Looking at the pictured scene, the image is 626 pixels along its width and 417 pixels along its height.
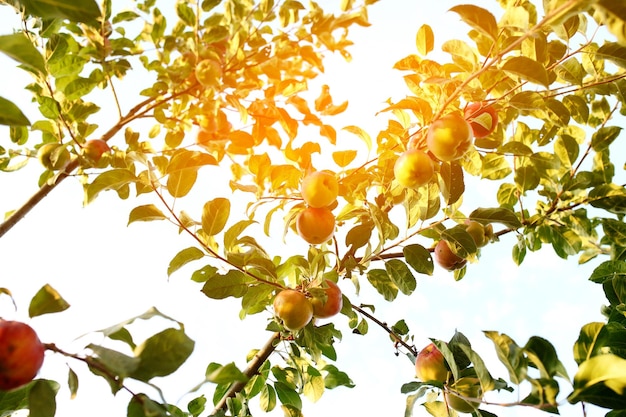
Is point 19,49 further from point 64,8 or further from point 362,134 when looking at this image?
point 362,134

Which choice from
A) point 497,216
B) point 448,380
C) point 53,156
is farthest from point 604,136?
point 53,156

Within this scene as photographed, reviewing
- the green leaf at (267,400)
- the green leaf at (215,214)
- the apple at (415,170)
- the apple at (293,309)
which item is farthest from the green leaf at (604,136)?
the green leaf at (267,400)

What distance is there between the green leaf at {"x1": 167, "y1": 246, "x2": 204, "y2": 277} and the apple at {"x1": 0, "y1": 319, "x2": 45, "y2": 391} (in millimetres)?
580

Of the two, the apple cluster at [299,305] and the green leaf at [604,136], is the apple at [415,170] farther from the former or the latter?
the green leaf at [604,136]

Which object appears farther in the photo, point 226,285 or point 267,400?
point 267,400

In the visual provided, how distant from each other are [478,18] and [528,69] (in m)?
0.19

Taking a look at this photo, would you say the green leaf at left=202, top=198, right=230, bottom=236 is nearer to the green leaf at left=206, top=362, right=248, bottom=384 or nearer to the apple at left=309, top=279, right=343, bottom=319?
the apple at left=309, top=279, right=343, bottom=319

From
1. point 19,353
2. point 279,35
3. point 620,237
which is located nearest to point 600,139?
point 620,237

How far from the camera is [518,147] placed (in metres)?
1.67

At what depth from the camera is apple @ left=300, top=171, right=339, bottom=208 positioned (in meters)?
1.50

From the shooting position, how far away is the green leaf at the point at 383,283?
184 centimetres

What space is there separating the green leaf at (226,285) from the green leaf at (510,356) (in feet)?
2.84

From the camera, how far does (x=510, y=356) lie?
3.12 ft

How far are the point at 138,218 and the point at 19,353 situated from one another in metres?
0.63
